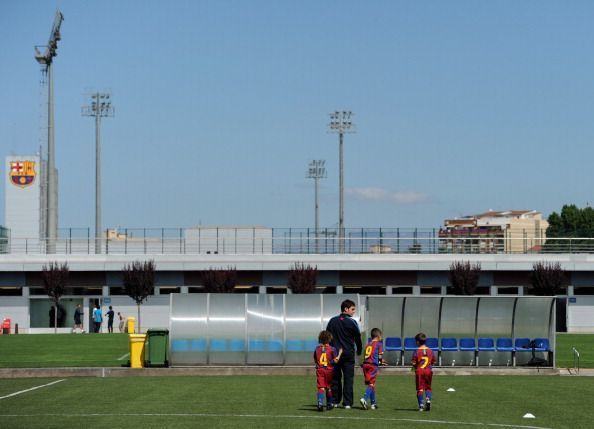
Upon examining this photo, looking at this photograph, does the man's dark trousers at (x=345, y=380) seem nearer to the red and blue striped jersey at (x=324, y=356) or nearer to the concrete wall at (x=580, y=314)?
the red and blue striped jersey at (x=324, y=356)

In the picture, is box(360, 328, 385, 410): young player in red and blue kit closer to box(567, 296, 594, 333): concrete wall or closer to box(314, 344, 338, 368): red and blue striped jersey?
box(314, 344, 338, 368): red and blue striped jersey

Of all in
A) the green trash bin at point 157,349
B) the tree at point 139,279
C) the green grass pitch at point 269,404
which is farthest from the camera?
the tree at point 139,279

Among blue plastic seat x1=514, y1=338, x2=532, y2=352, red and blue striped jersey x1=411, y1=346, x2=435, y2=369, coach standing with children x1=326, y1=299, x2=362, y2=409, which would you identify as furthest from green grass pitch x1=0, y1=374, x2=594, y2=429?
blue plastic seat x1=514, y1=338, x2=532, y2=352

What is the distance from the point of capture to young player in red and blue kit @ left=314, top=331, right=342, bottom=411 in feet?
64.1

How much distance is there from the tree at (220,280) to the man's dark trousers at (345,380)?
4241 centimetres

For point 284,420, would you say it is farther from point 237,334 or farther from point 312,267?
point 312,267

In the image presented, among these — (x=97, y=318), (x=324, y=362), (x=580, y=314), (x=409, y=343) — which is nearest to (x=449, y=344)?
(x=409, y=343)

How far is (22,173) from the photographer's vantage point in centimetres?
9025

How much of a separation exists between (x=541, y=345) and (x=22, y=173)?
64304 mm

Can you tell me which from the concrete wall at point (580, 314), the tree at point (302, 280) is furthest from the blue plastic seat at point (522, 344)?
the concrete wall at point (580, 314)

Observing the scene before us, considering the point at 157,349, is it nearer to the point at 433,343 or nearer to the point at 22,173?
the point at 433,343

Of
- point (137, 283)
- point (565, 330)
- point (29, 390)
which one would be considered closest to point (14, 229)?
point (137, 283)

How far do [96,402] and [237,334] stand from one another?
1114 centimetres

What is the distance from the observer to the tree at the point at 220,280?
208ft
